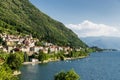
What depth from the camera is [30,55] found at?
179125 millimetres

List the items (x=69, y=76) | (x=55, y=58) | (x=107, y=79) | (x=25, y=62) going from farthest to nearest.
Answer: (x=55, y=58)
(x=25, y=62)
(x=107, y=79)
(x=69, y=76)

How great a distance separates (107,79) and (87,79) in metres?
8.06

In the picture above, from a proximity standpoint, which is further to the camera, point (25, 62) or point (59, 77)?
point (25, 62)

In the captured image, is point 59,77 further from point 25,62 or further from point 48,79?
point 25,62

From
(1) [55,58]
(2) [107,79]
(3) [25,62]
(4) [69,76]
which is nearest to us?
(4) [69,76]

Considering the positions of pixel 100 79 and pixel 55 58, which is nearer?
pixel 100 79

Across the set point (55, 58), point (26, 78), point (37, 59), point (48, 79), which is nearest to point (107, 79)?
point (48, 79)

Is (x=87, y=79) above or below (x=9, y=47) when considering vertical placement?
below

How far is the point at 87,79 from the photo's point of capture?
345ft

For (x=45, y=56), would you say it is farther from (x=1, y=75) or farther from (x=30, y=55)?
(x=1, y=75)

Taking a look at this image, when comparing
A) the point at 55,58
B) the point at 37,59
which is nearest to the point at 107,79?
the point at 37,59

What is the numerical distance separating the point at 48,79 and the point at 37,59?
74836 mm

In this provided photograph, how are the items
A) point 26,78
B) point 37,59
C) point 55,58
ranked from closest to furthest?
point 26,78 → point 37,59 → point 55,58

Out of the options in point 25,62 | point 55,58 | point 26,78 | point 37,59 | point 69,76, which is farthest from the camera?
point 55,58
